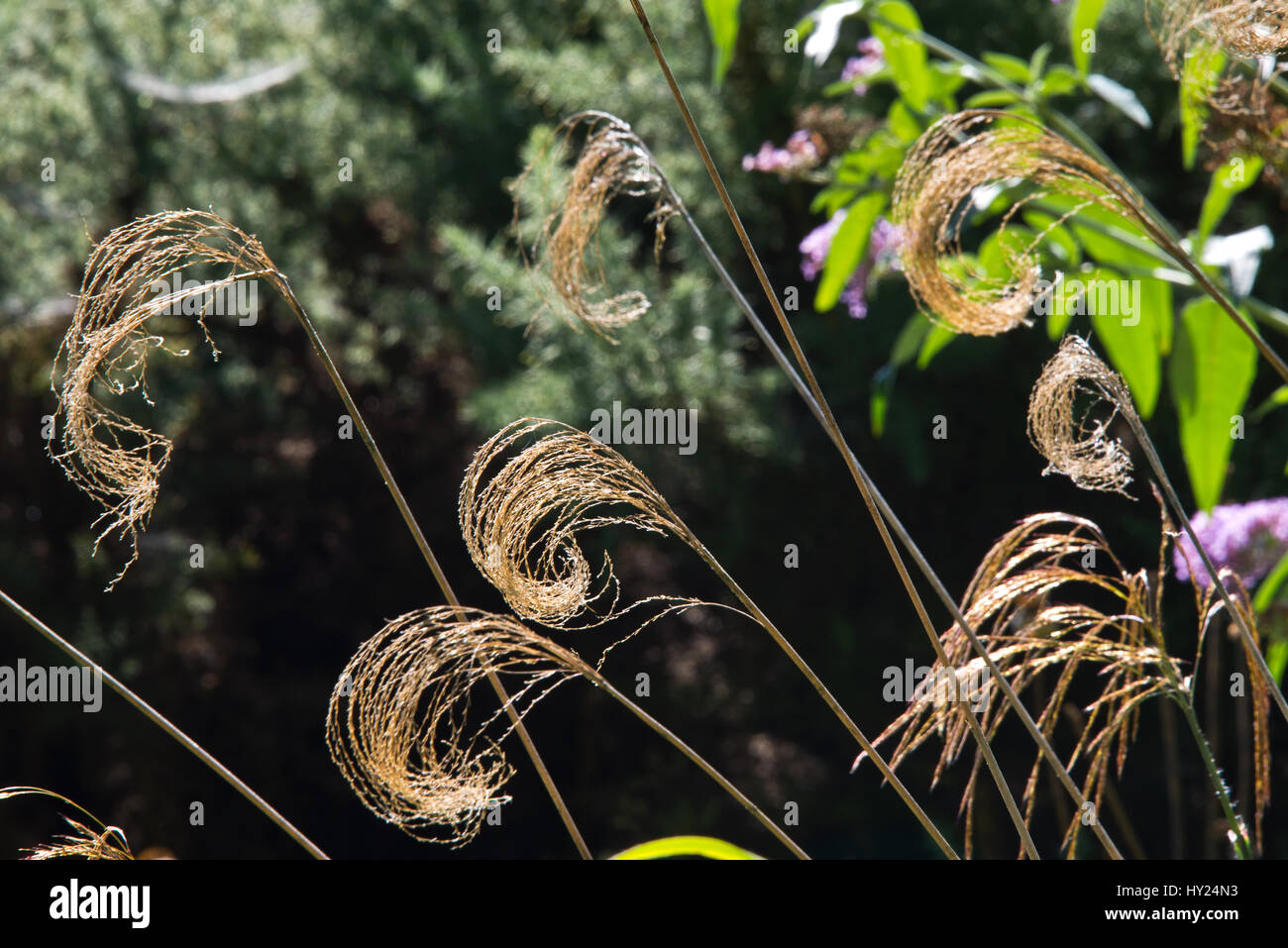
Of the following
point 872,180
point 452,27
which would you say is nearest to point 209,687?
point 452,27

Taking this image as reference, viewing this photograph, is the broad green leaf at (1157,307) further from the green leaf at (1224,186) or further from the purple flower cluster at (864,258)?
the purple flower cluster at (864,258)

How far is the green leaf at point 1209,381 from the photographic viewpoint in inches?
37.6

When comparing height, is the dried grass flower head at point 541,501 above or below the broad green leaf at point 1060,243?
below

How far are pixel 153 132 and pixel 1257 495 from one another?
10.1ft

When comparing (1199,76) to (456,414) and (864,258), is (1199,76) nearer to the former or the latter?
(864,258)

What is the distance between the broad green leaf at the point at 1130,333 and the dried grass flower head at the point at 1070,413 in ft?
1.42

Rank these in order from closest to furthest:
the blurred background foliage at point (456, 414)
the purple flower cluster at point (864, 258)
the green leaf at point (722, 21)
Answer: the green leaf at point (722, 21), the purple flower cluster at point (864, 258), the blurred background foliage at point (456, 414)

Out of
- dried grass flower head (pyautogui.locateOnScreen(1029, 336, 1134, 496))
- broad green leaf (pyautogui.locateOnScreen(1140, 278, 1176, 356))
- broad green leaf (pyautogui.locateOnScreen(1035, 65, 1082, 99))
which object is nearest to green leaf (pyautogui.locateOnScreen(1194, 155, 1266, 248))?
broad green leaf (pyautogui.locateOnScreen(1140, 278, 1176, 356))

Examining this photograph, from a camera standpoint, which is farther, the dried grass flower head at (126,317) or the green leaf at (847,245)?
the green leaf at (847,245)

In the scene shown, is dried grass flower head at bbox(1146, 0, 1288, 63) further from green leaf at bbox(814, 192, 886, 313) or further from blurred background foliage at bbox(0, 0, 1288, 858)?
blurred background foliage at bbox(0, 0, 1288, 858)

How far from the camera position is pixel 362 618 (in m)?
3.24

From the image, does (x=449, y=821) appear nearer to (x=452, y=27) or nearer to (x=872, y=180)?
(x=872, y=180)

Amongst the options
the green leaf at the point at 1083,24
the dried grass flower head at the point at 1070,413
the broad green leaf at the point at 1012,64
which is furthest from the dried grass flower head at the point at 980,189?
the broad green leaf at the point at 1012,64

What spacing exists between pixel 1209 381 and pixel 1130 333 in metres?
0.11
